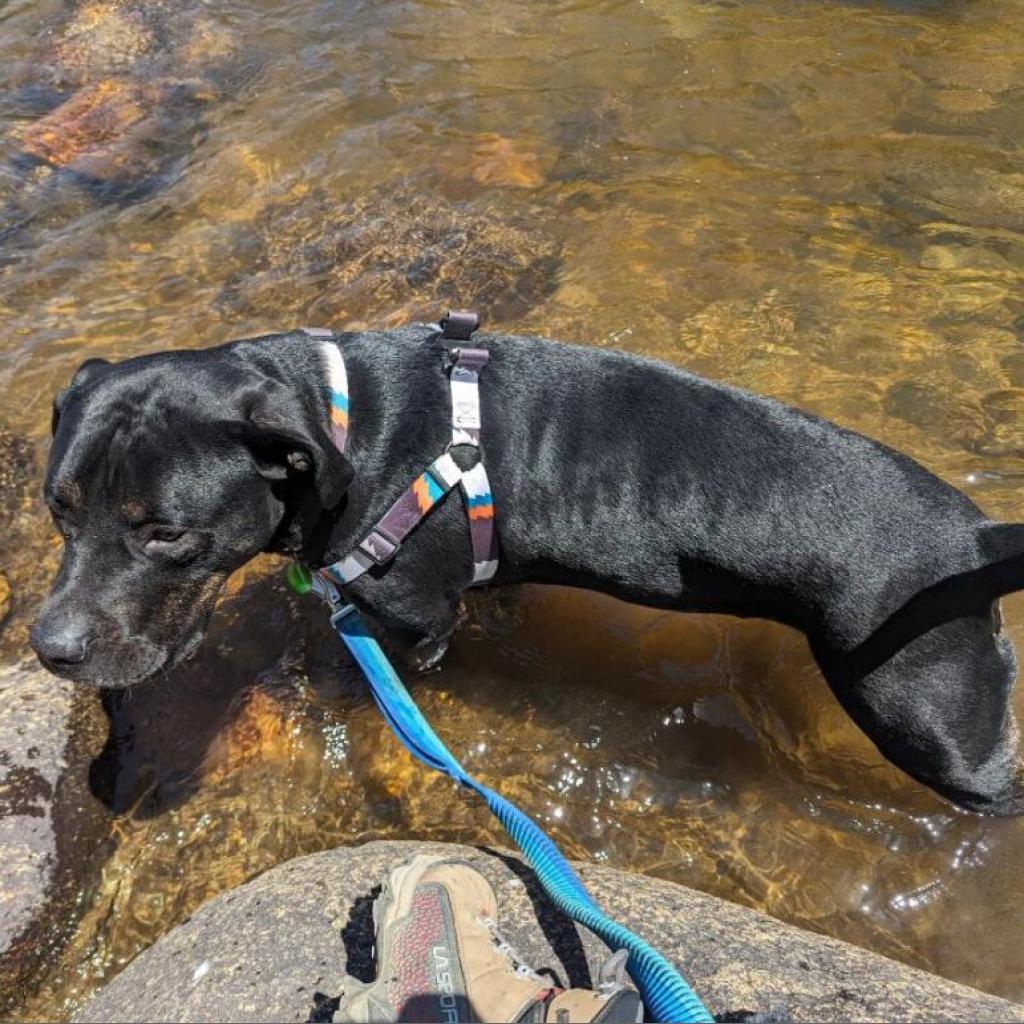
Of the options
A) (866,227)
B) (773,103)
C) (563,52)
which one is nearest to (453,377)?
(866,227)

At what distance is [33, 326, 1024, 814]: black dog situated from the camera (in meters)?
3.26

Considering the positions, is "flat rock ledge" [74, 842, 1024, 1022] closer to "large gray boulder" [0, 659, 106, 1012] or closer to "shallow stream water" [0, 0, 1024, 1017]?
"large gray boulder" [0, 659, 106, 1012]

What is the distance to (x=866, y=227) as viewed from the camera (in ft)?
22.7

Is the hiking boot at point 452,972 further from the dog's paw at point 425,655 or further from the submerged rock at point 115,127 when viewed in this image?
the submerged rock at point 115,127

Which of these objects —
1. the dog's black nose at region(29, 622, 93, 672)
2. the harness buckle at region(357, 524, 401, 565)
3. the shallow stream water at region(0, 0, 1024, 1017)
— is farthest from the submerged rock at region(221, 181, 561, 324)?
the dog's black nose at region(29, 622, 93, 672)

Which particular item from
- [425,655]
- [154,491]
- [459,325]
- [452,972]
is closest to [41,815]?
[154,491]

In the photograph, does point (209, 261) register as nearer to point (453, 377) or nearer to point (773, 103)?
point (453, 377)

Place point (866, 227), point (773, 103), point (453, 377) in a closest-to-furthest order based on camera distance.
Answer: point (453, 377)
point (866, 227)
point (773, 103)

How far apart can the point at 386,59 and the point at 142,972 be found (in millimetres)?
8867

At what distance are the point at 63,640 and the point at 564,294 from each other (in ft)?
14.8

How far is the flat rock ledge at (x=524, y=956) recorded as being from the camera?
2848 mm

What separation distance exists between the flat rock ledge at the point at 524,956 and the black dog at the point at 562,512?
2.96 feet

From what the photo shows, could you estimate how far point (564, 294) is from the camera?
672 cm

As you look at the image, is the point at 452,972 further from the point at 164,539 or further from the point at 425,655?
the point at 425,655
